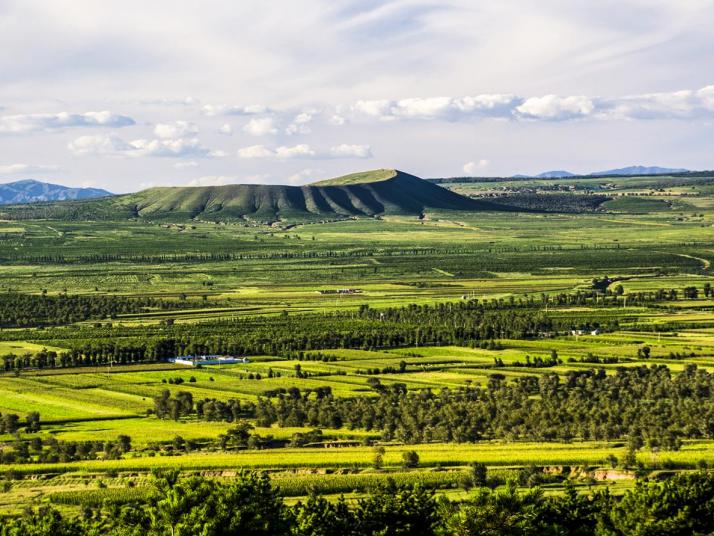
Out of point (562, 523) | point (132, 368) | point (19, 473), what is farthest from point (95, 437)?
point (562, 523)

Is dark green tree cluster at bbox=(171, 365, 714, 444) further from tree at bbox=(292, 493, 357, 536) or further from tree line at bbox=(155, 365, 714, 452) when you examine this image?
tree at bbox=(292, 493, 357, 536)

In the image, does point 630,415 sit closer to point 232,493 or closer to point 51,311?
point 232,493

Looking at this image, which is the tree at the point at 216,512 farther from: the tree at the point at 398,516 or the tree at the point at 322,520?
the tree at the point at 398,516

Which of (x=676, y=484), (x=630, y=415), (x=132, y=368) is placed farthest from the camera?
(x=132, y=368)

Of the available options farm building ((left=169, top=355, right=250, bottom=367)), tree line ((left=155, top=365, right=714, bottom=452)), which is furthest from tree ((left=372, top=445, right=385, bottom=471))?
farm building ((left=169, top=355, right=250, bottom=367))

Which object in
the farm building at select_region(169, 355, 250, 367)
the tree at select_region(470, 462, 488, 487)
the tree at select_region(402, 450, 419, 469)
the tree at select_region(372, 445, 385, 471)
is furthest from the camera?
the farm building at select_region(169, 355, 250, 367)

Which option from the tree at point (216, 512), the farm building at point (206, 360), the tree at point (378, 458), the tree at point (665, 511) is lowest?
the tree at point (378, 458)

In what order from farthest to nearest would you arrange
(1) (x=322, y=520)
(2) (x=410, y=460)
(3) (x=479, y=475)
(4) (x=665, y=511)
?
1. (2) (x=410, y=460)
2. (3) (x=479, y=475)
3. (4) (x=665, y=511)
4. (1) (x=322, y=520)

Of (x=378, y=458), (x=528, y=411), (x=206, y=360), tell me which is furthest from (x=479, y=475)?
(x=206, y=360)

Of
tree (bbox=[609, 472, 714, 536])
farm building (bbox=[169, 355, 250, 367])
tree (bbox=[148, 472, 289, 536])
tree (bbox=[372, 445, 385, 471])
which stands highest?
tree (bbox=[148, 472, 289, 536])

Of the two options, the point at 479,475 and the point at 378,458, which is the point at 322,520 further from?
the point at 378,458

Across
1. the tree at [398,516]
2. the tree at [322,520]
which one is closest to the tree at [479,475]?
the tree at [398,516]
